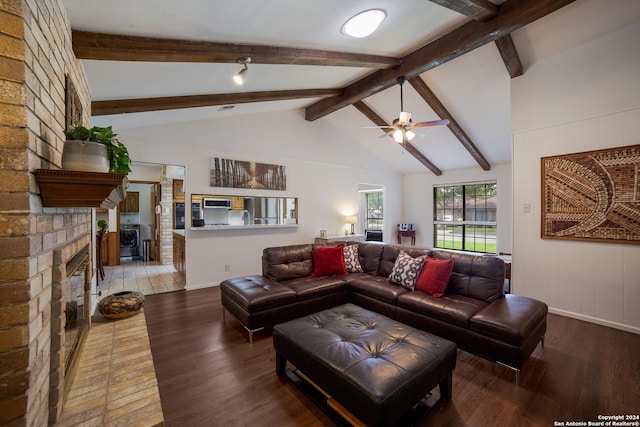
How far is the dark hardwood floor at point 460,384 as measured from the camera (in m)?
1.79

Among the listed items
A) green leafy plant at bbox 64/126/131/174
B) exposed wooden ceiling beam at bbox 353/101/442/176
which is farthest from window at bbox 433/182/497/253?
green leafy plant at bbox 64/126/131/174

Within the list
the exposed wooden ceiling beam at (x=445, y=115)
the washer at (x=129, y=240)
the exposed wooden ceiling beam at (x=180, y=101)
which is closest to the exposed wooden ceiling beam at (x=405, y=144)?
the exposed wooden ceiling beam at (x=445, y=115)

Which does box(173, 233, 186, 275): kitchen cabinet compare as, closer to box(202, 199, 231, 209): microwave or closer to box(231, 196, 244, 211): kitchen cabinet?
box(202, 199, 231, 209): microwave

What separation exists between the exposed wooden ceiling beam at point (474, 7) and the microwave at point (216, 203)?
4166 mm

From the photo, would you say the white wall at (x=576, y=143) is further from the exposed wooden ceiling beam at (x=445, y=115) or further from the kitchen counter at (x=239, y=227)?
the kitchen counter at (x=239, y=227)

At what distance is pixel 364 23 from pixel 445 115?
2.96m

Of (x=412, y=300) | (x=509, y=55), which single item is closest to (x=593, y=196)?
(x=509, y=55)

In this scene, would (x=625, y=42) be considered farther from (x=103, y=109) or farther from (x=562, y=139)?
(x=103, y=109)

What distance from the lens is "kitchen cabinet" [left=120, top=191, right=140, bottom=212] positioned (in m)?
7.34

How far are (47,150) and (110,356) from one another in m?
1.44

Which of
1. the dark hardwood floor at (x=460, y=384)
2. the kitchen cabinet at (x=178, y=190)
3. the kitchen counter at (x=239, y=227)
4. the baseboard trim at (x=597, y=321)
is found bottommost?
the dark hardwood floor at (x=460, y=384)

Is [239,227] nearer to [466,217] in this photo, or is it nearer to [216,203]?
[216,203]

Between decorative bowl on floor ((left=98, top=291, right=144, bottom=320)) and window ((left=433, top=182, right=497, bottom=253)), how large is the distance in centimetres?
703

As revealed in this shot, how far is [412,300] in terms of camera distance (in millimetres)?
2818
